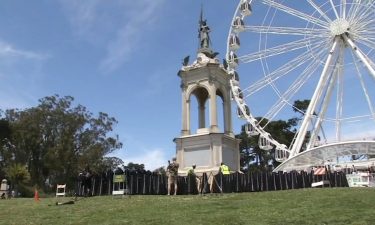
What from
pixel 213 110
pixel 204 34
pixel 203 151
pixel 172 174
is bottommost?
pixel 172 174

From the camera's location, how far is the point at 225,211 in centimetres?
1543

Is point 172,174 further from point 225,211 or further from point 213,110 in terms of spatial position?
point 213,110

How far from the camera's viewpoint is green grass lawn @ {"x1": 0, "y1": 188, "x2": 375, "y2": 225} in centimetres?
1370

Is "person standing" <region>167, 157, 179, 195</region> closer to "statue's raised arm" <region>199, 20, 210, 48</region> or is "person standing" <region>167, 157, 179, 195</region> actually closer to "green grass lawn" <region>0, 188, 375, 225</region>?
"green grass lawn" <region>0, 188, 375, 225</region>

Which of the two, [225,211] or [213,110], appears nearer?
[225,211]

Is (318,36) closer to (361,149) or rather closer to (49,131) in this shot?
(361,149)

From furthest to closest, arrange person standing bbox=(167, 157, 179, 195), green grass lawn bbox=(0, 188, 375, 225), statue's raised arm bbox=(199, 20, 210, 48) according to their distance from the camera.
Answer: statue's raised arm bbox=(199, 20, 210, 48) → person standing bbox=(167, 157, 179, 195) → green grass lawn bbox=(0, 188, 375, 225)

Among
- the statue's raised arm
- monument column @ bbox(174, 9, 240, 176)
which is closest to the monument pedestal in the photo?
monument column @ bbox(174, 9, 240, 176)

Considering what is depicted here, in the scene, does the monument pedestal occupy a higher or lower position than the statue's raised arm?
lower

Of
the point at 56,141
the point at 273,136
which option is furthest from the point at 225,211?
the point at 273,136

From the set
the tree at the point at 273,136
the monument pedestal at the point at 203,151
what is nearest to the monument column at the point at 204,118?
the monument pedestal at the point at 203,151

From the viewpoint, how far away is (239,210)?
611 inches

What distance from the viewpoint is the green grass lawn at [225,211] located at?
44.9ft

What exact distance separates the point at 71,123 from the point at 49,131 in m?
2.93
